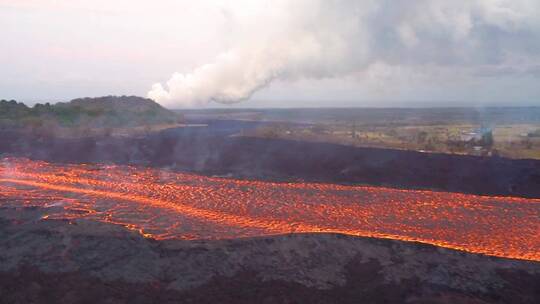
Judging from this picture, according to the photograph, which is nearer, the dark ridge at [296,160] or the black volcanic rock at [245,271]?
the black volcanic rock at [245,271]

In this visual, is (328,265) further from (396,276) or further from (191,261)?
(191,261)

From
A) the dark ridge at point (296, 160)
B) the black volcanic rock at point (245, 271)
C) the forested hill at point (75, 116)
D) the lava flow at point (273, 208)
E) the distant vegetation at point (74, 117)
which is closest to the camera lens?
the black volcanic rock at point (245, 271)

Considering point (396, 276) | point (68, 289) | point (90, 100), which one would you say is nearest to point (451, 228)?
point (396, 276)

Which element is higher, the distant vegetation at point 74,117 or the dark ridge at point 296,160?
A: the distant vegetation at point 74,117

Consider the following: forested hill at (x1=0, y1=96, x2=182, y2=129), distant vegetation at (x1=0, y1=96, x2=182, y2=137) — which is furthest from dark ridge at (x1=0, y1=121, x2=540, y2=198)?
forested hill at (x1=0, y1=96, x2=182, y2=129)

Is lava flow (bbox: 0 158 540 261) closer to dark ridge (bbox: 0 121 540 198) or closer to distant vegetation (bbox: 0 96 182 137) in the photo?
dark ridge (bbox: 0 121 540 198)

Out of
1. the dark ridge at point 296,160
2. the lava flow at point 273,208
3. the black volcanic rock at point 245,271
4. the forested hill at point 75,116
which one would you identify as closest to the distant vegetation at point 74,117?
the forested hill at point 75,116

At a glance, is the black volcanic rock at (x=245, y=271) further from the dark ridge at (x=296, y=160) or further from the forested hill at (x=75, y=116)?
the forested hill at (x=75, y=116)
